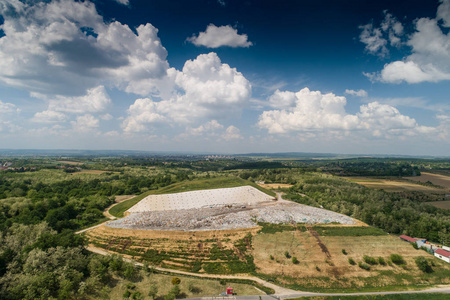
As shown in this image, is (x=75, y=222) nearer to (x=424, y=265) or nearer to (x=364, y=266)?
(x=364, y=266)

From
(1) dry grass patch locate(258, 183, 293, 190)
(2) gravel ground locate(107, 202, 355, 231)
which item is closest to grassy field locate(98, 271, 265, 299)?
(2) gravel ground locate(107, 202, 355, 231)

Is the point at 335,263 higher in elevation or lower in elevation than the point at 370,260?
lower

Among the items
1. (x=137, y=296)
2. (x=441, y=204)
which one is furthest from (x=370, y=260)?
(x=441, y=204)

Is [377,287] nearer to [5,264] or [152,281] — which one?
[152,281]

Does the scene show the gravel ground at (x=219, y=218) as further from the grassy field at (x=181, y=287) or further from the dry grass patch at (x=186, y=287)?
the dry grass patch at (x=186, y=287)

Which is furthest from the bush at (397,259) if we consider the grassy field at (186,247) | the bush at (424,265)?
the grassy field at (186,247)

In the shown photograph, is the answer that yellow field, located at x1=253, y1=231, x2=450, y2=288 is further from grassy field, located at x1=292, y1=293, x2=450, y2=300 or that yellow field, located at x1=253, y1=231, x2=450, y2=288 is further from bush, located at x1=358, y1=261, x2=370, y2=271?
grassy field, located at x1=292, y1=293, x2=450, y2=300
